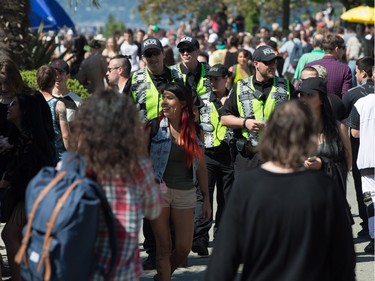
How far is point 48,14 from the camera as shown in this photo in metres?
20.5

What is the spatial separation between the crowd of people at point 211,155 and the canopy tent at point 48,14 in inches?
365

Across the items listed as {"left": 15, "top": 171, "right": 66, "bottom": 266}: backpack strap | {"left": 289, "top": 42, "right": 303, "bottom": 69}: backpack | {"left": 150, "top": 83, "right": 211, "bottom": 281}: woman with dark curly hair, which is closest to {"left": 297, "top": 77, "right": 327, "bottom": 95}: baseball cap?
{"left": 150, "top": 83, "right": 211, "bottom": 281}: woman with dark curly hair

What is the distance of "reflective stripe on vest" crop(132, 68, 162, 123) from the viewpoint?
800 cm

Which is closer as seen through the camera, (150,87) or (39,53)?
(150,87)

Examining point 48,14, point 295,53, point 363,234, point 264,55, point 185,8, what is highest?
point 185,8

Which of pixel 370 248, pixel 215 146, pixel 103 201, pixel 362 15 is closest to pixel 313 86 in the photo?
pixel 215 146

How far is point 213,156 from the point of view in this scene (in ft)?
29.2

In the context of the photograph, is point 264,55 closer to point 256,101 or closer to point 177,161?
point 256,101

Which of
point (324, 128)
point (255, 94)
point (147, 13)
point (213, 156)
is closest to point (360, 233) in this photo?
point (213, 156)

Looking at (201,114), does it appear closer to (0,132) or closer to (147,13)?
(0,132)

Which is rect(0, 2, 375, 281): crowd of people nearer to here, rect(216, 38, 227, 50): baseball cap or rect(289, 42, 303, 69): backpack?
rect(216, 38, 227, 50): baseball cap

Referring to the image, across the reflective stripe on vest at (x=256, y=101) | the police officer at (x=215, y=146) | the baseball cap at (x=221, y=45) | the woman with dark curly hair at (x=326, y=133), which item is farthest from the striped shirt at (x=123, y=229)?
the baseball cap at (x=221, y=45)

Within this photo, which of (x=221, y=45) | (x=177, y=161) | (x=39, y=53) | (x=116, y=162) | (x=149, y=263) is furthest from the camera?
(x=221, y=45)

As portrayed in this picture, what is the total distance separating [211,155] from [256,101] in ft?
3.80
